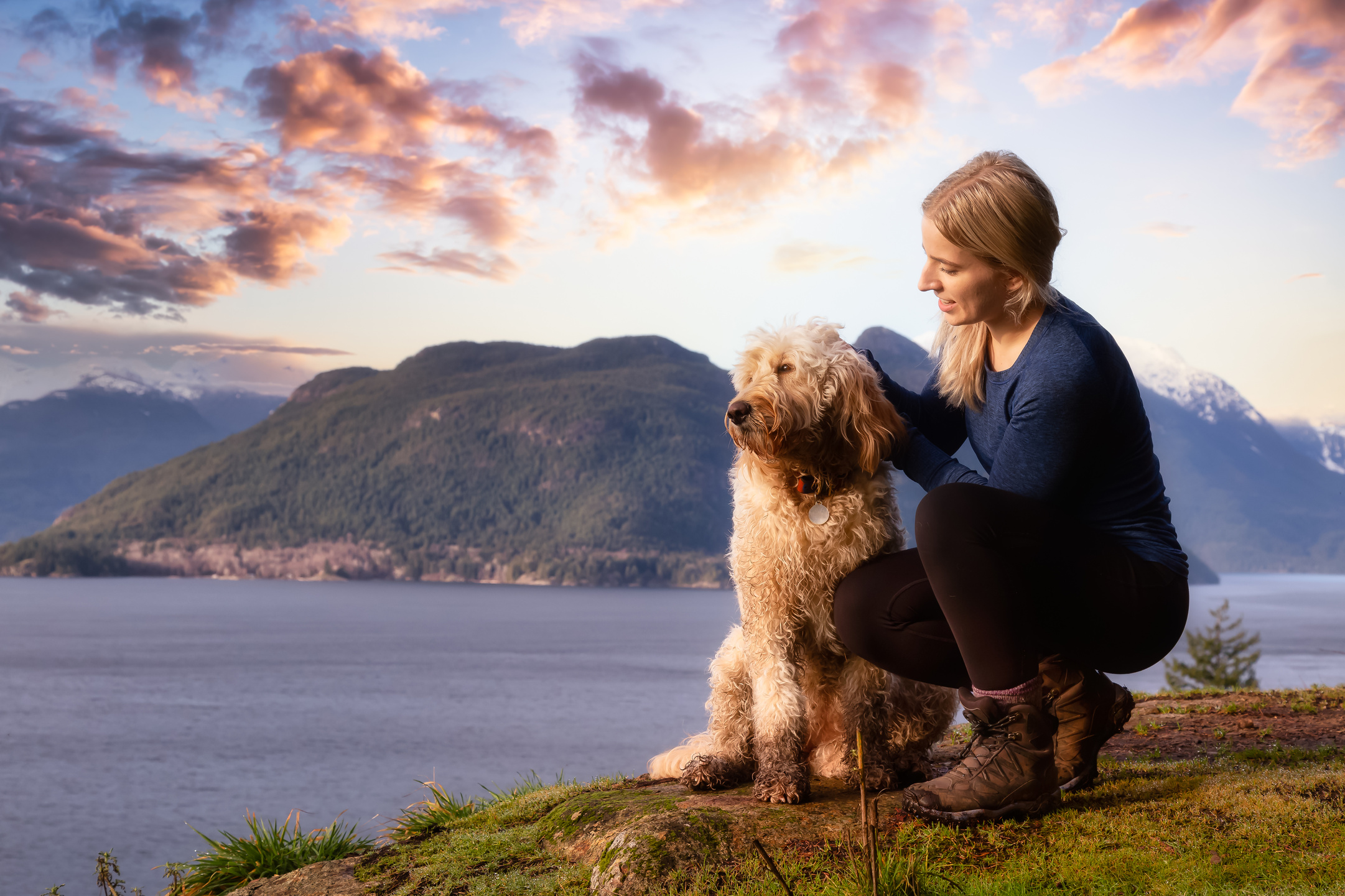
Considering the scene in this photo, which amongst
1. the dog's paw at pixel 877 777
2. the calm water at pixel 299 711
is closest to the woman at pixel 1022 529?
the dog's paw at pixel 877 777

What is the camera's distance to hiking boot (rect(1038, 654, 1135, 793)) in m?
3.73

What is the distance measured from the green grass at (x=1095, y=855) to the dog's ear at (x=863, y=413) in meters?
1.40

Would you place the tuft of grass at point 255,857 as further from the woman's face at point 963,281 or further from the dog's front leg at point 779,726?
the woman's face at point 963,281

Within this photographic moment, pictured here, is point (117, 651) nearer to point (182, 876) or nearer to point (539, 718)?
point (539, 718)

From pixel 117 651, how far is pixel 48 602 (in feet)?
290

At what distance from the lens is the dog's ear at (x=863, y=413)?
3705mm

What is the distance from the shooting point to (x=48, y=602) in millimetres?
174500

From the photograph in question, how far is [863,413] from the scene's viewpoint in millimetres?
3695

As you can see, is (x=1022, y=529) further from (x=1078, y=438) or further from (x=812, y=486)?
(x=812, y=486)

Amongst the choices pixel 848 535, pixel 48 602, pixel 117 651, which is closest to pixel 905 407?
pixel 848 535

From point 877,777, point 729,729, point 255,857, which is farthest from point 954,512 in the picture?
point 255,857

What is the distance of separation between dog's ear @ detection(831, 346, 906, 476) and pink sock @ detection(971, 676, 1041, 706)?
0.96m

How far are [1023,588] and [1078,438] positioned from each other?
554mm

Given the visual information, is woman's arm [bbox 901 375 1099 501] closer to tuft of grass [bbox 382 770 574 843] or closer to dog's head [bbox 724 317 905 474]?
dog's head [bbox 724 317 905 474]
